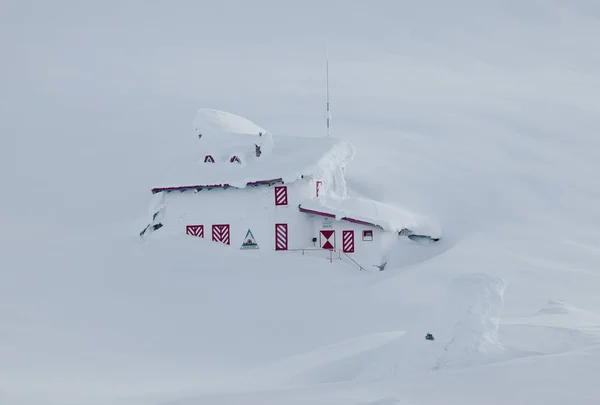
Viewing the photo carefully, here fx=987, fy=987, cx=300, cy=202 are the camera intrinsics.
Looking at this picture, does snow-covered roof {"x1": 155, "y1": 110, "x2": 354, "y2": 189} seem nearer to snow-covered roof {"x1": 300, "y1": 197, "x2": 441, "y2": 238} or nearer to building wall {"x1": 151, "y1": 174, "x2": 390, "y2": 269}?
building wall {"x1": 151, "y1": 174, "x2": 390, "y2": 269}

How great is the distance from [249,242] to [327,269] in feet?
11.6

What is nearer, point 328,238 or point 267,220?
point 267,220

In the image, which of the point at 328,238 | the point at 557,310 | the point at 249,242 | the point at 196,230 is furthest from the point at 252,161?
the point at 557,310

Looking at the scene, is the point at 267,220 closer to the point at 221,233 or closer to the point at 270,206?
the point at 270,206

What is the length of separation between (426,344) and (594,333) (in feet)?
10.2

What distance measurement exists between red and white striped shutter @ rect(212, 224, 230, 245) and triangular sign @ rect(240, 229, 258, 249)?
704mm

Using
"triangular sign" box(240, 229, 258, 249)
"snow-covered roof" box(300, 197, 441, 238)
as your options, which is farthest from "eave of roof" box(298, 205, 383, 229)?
"triangular sign" box(240, 229, 258, 249)

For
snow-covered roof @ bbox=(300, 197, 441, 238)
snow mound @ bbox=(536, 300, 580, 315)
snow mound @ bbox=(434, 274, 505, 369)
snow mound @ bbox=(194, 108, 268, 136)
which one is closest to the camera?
snow mound @ bbox=(434, 274, 505, 369)

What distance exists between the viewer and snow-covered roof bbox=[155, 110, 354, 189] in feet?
119

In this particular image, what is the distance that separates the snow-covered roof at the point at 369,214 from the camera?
35781 mm

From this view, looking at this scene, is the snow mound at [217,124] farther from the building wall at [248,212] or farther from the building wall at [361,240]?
the building wall at [361,240]

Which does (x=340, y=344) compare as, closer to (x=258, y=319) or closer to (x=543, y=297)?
(x=258, y=319)

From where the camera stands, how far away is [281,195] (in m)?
36.0

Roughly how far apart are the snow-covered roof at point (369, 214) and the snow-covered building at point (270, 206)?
4cm
